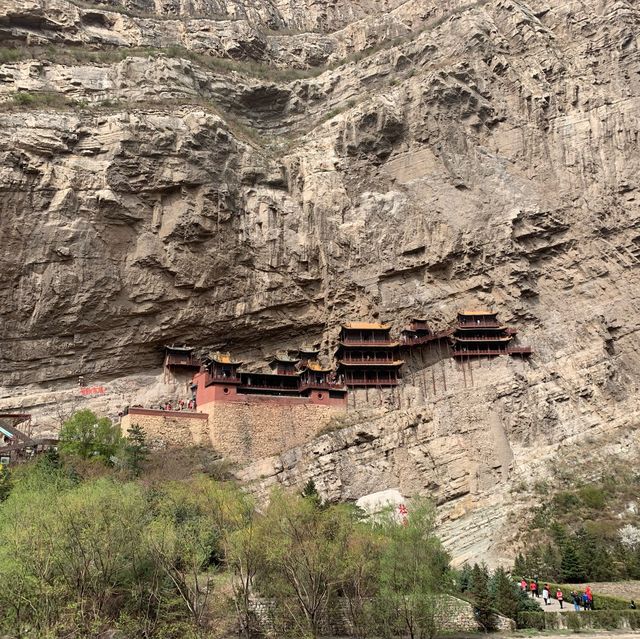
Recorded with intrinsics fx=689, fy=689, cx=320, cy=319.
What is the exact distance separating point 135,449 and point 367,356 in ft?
44.2

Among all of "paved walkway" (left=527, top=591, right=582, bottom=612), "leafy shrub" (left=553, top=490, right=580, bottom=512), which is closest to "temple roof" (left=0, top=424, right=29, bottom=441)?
"paved walkway" (left=527, top=591, right=582, bottom=612)

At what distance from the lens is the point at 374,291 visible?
39.6 meters

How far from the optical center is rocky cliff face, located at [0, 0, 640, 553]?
33219 millimetres

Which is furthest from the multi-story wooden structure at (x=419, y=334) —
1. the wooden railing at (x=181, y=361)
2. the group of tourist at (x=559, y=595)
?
the group of tourist at (x=559, y=595)

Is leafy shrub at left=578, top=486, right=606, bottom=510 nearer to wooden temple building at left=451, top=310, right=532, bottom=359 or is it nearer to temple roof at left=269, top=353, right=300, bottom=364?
wooden temple building at left=451, top=310, right=532, bottom=359

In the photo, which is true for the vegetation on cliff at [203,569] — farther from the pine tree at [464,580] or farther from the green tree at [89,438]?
the green tree at [89,438]

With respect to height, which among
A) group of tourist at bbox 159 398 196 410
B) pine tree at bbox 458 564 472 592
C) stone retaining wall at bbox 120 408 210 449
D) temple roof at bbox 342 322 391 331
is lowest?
pine tree at bbox 458 564 472 592

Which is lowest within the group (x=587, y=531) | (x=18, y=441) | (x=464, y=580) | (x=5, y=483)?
(x=464, y=580)

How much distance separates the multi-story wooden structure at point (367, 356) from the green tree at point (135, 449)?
10751 mm

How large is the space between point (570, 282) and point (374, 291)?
35.5 ft

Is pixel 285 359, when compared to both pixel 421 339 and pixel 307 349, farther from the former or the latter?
pixel 421 339

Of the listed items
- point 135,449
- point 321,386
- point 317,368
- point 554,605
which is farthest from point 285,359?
point 554,605

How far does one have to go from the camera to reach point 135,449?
1145 inches

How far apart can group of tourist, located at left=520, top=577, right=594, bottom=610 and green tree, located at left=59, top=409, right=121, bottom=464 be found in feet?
56.7
